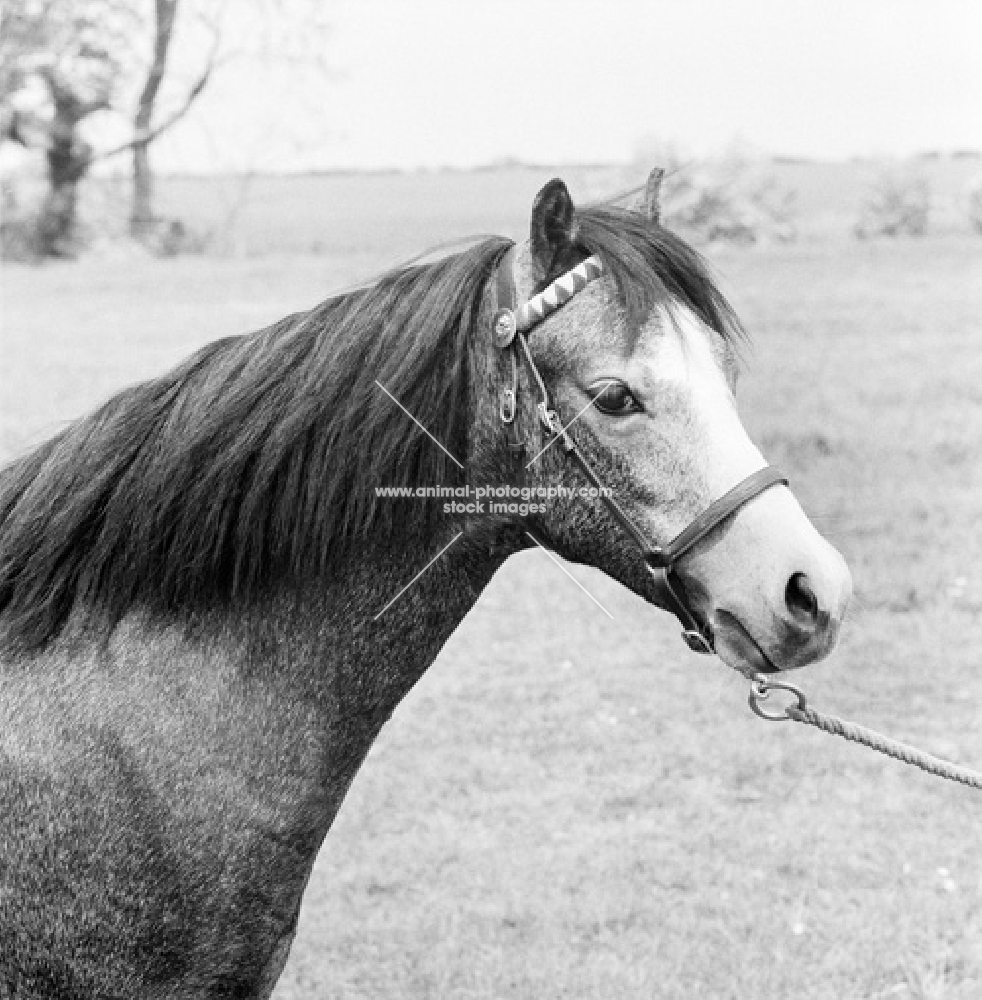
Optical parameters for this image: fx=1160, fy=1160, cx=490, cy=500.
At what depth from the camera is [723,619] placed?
202cm

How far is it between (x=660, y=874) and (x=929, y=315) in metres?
14.5

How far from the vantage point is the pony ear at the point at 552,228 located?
2.02m

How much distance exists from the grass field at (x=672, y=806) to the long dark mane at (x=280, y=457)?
488 mm

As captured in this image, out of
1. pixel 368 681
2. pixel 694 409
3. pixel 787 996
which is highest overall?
pixel 694 409

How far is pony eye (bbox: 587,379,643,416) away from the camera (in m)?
2.00

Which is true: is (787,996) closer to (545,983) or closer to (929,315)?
(545,983)

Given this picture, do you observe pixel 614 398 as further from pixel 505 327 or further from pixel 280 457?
pixel 280 457

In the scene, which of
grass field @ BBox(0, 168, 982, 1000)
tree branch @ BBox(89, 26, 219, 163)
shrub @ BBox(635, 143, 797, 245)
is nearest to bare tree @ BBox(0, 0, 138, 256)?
tree branch @ BBox(89, 26, 219, 163)

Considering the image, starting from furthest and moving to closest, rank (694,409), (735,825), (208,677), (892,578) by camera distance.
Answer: (892,578) < (735,825) < (208,677) < (694,409)

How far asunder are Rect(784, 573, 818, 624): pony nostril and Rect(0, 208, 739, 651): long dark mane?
510mm

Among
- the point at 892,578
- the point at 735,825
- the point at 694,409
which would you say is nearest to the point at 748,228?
the point at 892,578
